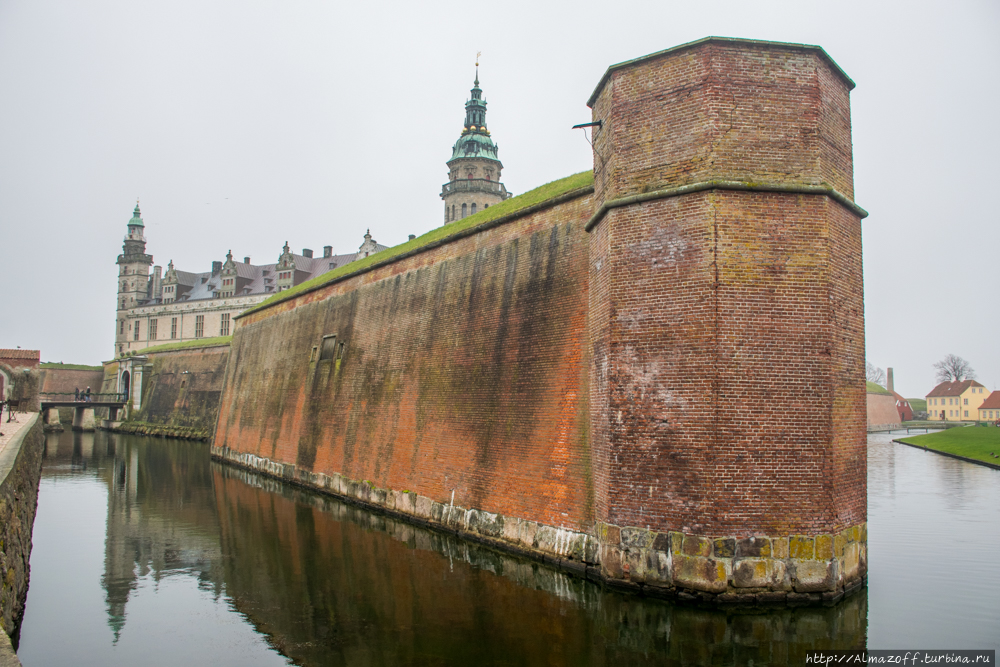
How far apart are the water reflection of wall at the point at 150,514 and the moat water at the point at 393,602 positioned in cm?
7

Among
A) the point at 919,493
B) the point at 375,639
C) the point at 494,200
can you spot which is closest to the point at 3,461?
the point at 375,639

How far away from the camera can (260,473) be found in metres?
24.0

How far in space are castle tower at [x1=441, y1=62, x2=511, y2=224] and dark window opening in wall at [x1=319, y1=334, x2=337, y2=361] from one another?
115ft

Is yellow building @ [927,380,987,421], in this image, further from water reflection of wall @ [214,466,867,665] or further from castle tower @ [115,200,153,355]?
castle tower @ [115,200,153,355]

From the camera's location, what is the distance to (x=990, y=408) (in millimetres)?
75375

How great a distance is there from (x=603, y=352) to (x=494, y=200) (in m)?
47.5

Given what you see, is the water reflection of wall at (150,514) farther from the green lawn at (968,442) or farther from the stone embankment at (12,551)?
the green lawn at (968,442)

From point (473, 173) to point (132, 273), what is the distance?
4467 cm

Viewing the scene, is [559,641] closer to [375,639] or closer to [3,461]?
[375,639]

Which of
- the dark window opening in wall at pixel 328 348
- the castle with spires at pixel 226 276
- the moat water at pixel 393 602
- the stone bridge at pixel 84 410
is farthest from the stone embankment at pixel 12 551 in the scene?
the castle with spires at pixel 226 276

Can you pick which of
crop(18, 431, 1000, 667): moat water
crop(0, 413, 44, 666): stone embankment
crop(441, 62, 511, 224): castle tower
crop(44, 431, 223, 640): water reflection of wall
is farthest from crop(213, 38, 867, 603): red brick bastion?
crop(441, 62, 511, 224): castle tower

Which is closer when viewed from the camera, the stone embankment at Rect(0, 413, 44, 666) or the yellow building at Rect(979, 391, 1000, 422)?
the stone embankment at Rect(0, 413, 44, 666)

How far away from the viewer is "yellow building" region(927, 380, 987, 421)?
264ft

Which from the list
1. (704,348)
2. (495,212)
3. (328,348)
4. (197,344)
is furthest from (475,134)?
(704,348)
